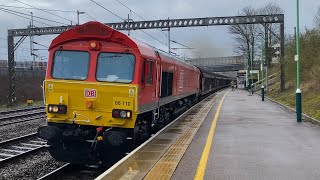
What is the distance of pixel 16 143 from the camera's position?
45.1 feet

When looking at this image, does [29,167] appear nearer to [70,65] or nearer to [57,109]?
[57,109]

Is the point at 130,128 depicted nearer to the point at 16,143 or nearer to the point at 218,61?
the point at 16,143

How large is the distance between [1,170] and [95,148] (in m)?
2.45

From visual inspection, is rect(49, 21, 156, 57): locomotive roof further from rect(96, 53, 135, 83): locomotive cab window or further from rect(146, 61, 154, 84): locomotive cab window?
rect(146, 61, 154, 84): locomotive cab window

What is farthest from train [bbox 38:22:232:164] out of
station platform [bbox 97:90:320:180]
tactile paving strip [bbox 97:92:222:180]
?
station platform [bbox 97:90:320:180]

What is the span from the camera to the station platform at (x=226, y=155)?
7242 millimetres

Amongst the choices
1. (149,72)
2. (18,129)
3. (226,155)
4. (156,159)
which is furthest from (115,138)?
(18,129)

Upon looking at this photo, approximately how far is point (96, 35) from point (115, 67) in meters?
0.88

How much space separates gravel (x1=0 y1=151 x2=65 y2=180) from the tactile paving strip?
101 inches

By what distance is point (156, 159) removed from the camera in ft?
27.7

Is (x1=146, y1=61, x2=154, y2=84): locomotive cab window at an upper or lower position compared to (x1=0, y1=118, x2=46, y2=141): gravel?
upper

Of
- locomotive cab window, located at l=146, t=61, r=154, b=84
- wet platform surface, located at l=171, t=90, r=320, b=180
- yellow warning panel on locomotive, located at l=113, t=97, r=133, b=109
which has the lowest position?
wet platform surface, located at l=171, t=90, r=320, b=180

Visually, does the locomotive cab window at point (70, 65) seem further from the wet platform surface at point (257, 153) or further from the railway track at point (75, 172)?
the wet platform surface at point (257, 153)

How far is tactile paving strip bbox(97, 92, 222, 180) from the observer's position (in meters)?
7.09
